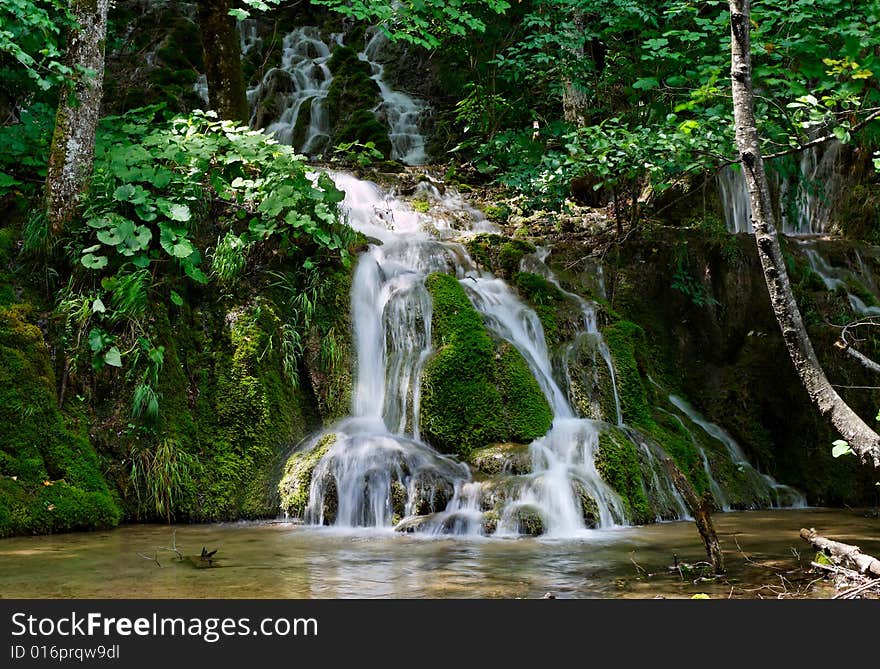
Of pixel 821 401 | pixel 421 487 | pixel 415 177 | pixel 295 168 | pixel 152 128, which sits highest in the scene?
pixel 415 177

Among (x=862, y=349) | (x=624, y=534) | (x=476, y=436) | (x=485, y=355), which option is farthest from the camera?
(x=862, y=349)

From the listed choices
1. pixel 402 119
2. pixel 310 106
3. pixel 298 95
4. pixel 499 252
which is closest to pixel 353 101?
pixel 310 106

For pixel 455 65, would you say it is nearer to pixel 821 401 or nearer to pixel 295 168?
pixel 295 168

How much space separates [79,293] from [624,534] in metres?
5.21

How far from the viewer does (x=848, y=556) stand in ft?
12.8

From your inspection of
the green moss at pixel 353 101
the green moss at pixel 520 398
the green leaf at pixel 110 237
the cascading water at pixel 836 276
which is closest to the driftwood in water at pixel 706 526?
the green moss at pixel 520 398

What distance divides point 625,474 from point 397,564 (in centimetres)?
292

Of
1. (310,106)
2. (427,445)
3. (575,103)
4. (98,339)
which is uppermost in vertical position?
(310,106)

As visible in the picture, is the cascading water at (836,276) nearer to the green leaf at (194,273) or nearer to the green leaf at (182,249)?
the green leaf at (194,273)

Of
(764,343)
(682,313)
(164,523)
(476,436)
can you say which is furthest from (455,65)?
(164,523)

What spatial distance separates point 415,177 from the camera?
12195 mm

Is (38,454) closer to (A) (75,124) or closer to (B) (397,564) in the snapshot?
(A) (75,124)

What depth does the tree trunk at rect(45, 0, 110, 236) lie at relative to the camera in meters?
6.81

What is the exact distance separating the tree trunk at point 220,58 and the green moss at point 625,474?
601cm
